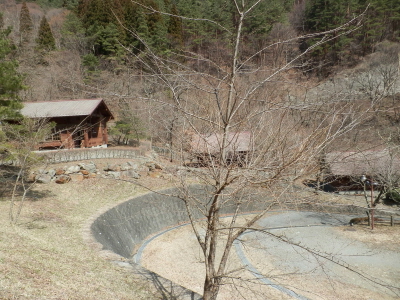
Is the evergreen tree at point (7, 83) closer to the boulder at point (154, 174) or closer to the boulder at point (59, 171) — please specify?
the boulder at point (59, 171)

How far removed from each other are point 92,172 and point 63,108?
771 centimetres

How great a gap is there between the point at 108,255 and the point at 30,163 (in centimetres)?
508

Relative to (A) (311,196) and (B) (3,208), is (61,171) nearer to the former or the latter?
(B) (3,208)

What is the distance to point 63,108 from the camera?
69.1 ft

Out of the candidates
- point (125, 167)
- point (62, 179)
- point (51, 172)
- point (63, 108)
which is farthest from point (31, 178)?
point (63, 108)

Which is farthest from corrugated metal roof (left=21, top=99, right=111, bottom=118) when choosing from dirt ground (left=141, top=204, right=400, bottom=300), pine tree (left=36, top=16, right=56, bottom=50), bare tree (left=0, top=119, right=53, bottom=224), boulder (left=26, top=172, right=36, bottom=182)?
pine tree (left=36, top=16, right=56, bottom=50)

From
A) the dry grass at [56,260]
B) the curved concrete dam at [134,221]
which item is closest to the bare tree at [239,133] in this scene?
the dry grass at [56,260]

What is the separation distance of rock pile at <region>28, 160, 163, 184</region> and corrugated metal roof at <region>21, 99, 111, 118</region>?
223 inches

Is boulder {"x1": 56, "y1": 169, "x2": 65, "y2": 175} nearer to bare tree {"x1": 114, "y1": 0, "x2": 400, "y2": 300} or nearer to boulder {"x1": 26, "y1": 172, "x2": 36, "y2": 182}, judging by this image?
boulder {"x1": 26, "y1": 172, "x2": 36, "y2": 182}

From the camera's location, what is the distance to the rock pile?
46.9 ft

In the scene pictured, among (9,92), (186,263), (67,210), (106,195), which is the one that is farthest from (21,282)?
(106,195)

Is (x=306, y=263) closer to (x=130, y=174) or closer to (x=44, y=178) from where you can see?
(x=130, y=174)

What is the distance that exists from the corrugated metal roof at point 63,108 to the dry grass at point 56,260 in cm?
949

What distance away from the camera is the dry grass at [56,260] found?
4738mm
